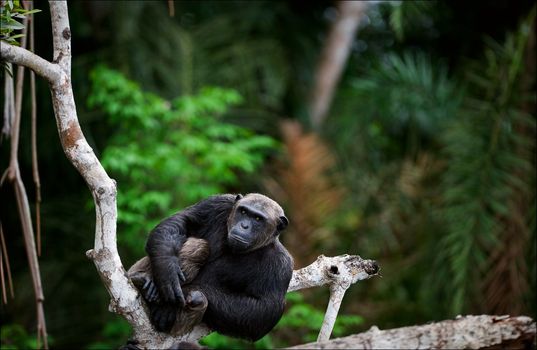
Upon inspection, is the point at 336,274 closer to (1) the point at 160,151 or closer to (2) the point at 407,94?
(1) the point at 160,151

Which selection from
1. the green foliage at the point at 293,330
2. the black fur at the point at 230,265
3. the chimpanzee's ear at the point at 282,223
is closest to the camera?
the black fur at the point at 230,265

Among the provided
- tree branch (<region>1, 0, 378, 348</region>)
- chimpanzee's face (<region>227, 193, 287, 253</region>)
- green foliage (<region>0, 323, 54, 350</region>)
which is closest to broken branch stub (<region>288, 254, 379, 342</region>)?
chimpanzee's face (<region>227, 193, 287, 253</region>)

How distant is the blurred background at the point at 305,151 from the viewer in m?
9.26

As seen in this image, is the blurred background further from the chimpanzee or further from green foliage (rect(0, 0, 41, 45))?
green foliage (rect(0, 0, 41, 45))

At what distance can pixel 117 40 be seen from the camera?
36.9 feet

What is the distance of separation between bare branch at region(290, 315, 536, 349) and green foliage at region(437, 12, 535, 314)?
17.6 feet

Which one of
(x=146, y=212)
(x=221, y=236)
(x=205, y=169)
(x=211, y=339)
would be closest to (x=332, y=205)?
(x=205, y=169)

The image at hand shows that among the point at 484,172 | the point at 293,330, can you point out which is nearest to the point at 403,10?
the point at 484,172

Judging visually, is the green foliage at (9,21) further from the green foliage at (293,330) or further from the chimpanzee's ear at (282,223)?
the green foliage at (293,330)

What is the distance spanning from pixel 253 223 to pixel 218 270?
A: 417 mm

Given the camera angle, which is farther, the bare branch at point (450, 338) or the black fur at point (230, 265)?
the black fur at point (230, 265)

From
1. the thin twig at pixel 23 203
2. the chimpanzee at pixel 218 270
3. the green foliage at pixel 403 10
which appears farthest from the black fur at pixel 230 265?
the green foliage at pixel 403 10

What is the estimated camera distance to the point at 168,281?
4.74 meters

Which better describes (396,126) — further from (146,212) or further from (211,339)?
(211,339)
